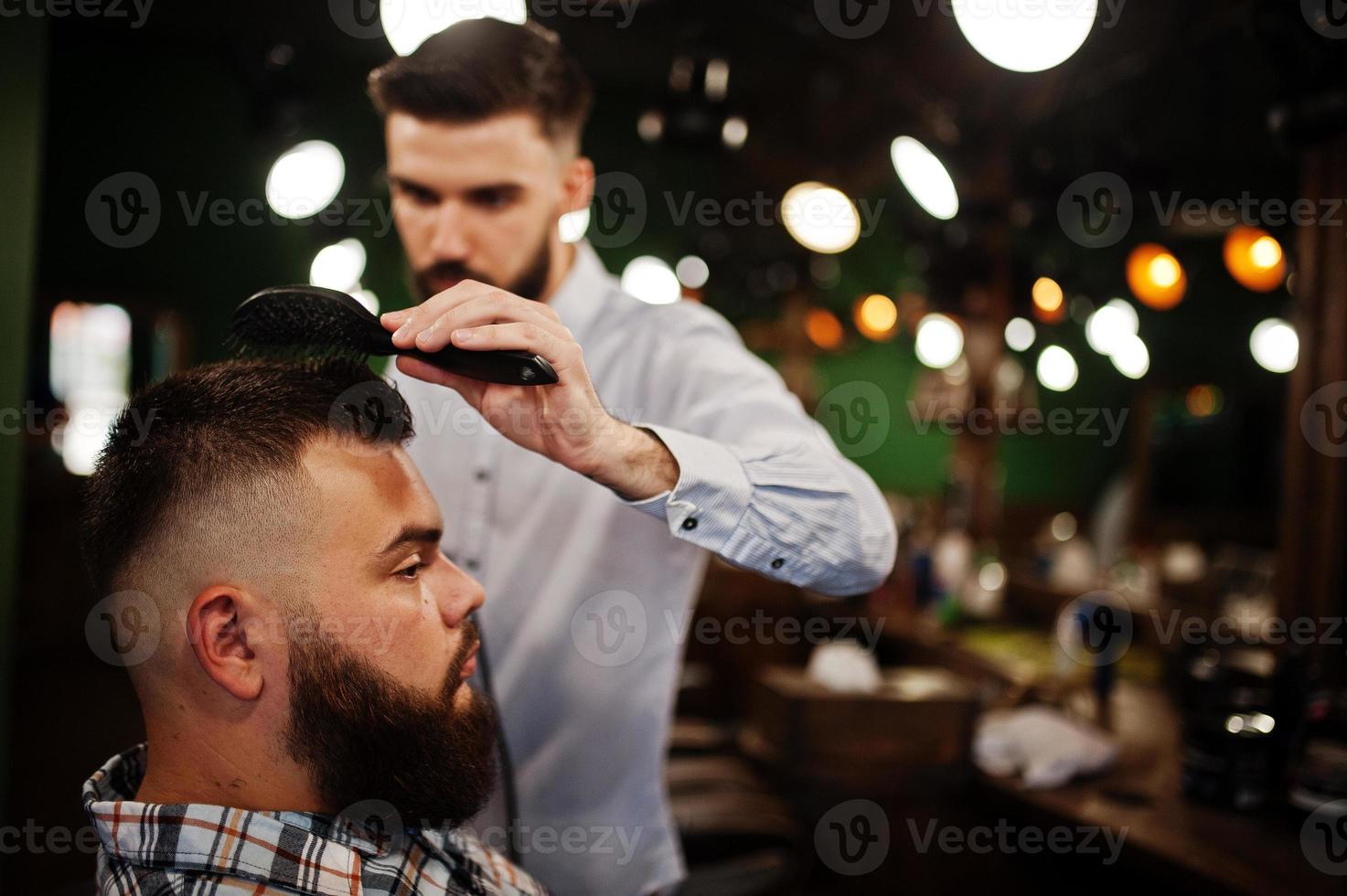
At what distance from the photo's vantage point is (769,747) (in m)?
2.62

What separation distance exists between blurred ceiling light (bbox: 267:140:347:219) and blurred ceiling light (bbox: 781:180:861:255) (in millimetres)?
2677

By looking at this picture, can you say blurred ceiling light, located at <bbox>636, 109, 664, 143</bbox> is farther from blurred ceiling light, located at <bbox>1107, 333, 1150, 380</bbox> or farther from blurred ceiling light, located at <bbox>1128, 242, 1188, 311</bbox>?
blurred ceiling light, located at <bbox>1107, 333, 1150, 380</bbox>

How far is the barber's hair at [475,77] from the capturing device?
1.35 meters

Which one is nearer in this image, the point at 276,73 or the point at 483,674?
the point at 483,674

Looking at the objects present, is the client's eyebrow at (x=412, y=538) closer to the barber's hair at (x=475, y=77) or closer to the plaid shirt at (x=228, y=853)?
the plaid shirt at (x=228, y=853)

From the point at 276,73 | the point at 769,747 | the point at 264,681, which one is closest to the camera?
the point at 264,681

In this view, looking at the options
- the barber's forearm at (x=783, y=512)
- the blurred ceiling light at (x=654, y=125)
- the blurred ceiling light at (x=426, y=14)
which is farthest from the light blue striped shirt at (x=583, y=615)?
the blurred ceiling light at (x=654, y=125)

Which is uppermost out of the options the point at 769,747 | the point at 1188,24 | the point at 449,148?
the point at 1188,24

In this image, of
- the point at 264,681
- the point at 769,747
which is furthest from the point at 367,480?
the point at 769,747

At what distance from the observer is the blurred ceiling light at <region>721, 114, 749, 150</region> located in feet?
9.43

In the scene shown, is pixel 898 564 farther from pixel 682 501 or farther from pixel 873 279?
pixel 873 279

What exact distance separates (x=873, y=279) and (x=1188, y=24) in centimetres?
544

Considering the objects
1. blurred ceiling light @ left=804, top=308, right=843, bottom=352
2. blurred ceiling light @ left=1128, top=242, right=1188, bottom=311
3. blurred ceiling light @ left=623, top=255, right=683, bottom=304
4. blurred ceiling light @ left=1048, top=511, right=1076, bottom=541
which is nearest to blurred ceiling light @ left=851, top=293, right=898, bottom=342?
blurred ceiling light @ left=804, top=308, right=843, bottom=352

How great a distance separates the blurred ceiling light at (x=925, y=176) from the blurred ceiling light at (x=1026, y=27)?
3.35 ft
